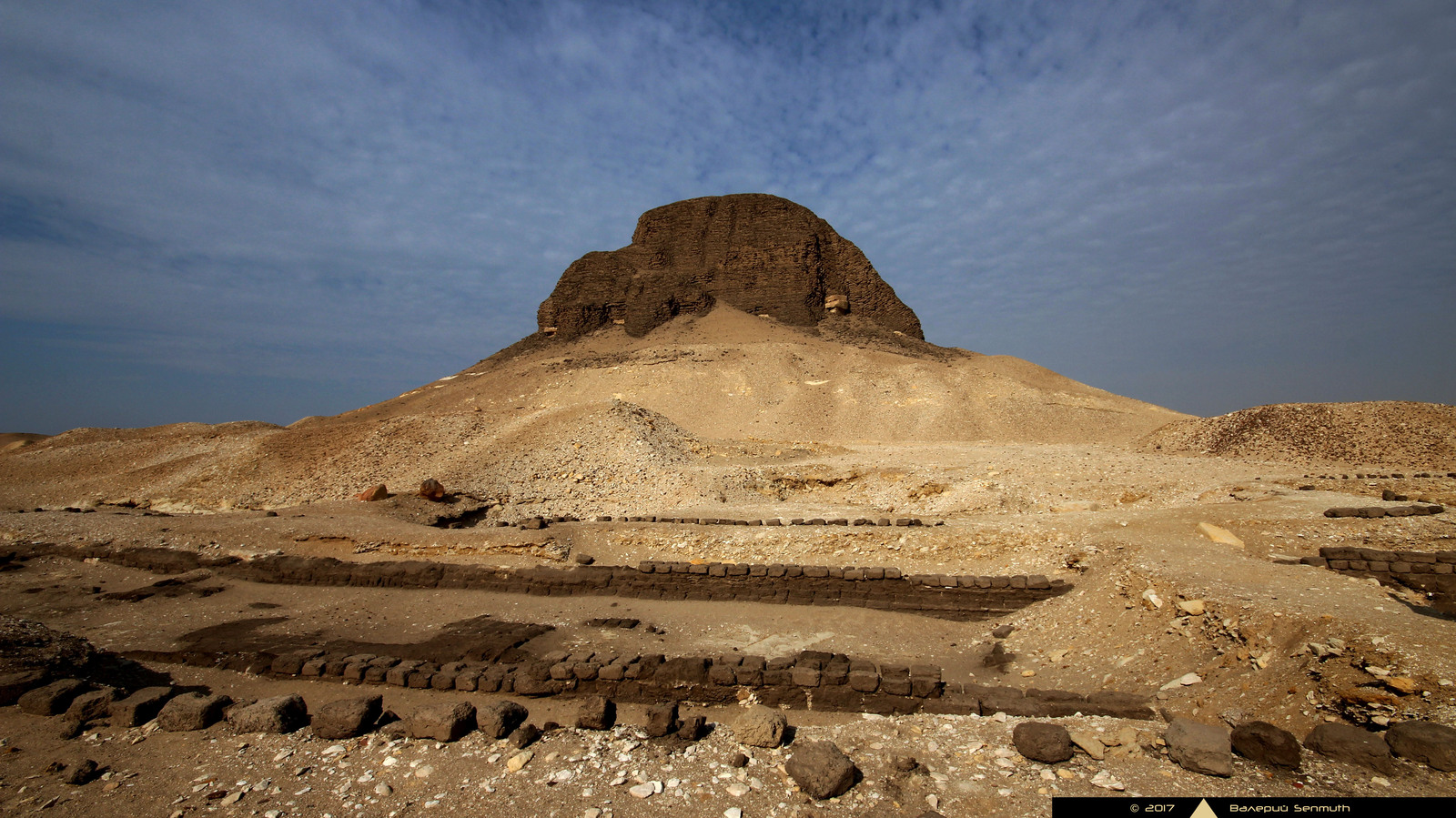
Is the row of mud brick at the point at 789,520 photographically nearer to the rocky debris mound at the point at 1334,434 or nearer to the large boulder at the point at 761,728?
the large boulder at the point at 761,728

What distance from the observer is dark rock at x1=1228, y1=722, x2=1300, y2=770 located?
139 inches

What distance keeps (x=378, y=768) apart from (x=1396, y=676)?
23.2 ft

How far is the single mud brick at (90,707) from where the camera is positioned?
449cm

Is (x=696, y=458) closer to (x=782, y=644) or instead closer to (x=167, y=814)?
(x=782, y=644)

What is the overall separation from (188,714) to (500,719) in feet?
7.79

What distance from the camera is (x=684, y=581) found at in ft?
31.0

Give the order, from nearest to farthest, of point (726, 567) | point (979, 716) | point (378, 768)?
point (378, 768)
point (979, 716)
point (726, 567)

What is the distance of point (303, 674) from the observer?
623cm

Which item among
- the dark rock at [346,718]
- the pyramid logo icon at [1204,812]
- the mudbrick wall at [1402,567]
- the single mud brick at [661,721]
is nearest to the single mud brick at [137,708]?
the dark rock at [346,718]

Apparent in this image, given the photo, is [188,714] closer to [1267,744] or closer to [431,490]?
[1267,744]

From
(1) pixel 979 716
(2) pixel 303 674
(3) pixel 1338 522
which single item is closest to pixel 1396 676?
(1) pixel 979 716

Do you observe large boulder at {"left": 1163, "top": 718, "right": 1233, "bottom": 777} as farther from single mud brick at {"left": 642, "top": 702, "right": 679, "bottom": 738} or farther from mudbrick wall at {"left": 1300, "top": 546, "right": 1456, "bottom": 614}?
mudbrick wall at {"left": 1300, "top": 546, "right": 1456, "bottom": 614}

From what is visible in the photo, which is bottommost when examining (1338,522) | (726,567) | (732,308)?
(726,567)

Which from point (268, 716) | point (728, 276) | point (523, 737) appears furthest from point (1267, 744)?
point (728, 276)
